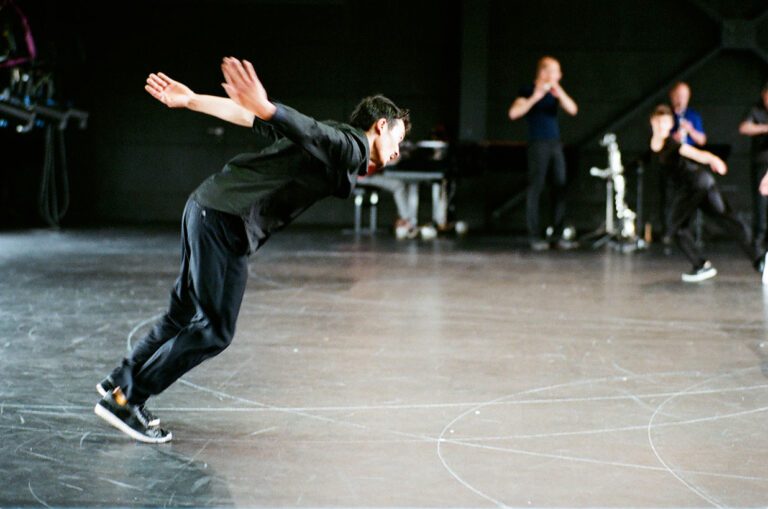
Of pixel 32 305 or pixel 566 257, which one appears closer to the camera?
pixel 32 305

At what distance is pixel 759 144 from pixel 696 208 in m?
2.47

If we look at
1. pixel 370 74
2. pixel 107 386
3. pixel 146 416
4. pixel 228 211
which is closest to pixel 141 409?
pixel 146 416

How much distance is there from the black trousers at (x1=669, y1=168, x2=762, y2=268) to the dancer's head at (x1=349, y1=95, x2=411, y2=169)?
475 centimetres

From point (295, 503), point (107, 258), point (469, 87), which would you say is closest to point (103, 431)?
point (295, 503)

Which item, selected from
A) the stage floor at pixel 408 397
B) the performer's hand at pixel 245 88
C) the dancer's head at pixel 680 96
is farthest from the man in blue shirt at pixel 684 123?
the performer's hand at pixel 245 88

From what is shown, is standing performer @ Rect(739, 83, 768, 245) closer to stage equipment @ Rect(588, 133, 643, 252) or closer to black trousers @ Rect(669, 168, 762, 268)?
stage equipment @ Rect(588, 133, 643, 252)

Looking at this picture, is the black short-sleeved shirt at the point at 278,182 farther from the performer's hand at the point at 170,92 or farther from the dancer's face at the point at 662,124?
the dancer's face at the point at 662,124

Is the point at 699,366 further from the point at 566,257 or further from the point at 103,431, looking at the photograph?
the point at 566,257

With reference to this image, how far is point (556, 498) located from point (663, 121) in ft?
17.9

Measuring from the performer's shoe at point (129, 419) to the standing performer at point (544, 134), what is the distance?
261 inches

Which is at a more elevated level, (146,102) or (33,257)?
(146,102)

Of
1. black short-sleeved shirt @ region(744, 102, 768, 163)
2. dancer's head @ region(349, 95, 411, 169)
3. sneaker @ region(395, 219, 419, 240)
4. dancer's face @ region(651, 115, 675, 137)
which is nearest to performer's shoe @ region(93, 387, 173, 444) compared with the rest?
dancer's head @ region(349, 95, 411, 169)

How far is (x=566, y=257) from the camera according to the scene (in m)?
8.91

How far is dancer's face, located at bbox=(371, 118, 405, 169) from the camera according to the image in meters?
2.79
